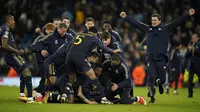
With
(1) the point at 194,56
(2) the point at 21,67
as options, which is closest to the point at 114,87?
(2) the point at 21,67

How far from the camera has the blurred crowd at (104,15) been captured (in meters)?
30.5

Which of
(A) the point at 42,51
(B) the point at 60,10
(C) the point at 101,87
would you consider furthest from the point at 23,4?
(C) the point at 101,87

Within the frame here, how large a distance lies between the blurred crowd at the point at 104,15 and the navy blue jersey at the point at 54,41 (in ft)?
42.5

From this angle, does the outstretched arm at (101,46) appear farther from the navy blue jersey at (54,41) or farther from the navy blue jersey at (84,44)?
the navy blue jersey at (54,41)

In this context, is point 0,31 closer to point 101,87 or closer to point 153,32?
point 101,87

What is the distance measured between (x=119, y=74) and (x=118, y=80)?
174 mm

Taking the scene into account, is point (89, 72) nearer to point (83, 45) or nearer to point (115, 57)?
point (83, 45)

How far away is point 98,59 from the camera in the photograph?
15695 mm

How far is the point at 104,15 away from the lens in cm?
3169

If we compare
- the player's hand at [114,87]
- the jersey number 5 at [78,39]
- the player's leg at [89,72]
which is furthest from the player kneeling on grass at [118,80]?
the jersey number 5 at [78,39]

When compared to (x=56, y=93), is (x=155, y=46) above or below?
above

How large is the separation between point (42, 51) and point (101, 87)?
2.54m

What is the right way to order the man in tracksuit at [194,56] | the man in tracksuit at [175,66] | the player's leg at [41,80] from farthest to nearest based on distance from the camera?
the man in tracksuit at [175,66], the man in tracksuit at [194,56], the player's leg at [41,80]

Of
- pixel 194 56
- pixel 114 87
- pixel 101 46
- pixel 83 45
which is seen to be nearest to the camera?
pixel 101 46
